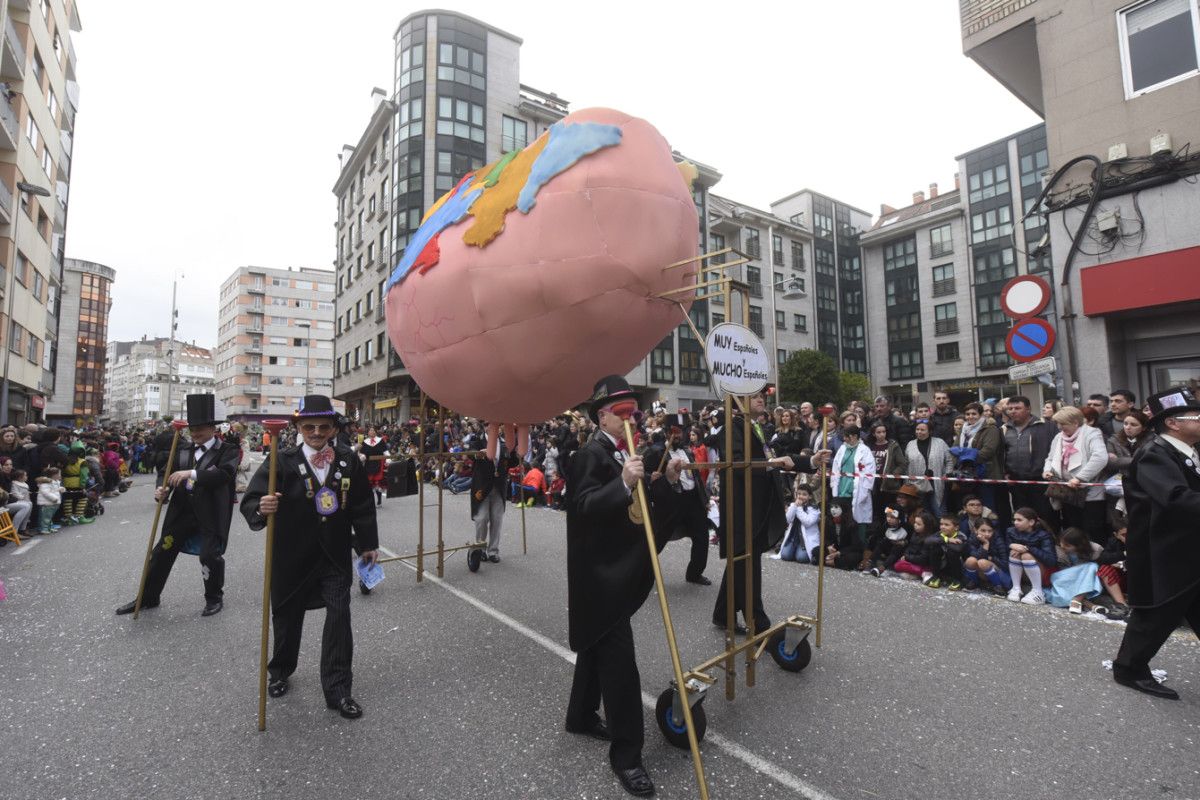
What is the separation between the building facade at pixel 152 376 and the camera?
95.2m

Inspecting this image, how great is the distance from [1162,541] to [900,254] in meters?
43.9

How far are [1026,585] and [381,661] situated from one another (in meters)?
5.84

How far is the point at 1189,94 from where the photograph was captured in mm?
8789

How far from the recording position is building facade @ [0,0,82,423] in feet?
60.1

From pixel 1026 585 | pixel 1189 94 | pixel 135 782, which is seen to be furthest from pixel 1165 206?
pixel 135 782

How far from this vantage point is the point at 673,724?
9.87ft

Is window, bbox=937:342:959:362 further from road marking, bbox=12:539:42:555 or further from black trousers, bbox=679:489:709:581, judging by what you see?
road marking, bbox=12:539:42:555

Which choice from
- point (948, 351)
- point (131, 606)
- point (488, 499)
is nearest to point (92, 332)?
point (131, 606)

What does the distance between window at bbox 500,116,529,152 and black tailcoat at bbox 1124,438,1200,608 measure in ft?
99.6

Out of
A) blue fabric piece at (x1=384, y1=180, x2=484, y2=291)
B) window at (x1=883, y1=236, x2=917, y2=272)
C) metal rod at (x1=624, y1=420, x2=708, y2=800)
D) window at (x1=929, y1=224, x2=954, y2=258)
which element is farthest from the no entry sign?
window at (x1=883, y1=236, x2=917, y2=272)

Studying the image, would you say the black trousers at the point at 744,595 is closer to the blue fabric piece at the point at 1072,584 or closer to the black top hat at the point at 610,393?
the black top hat at the point at 610,393

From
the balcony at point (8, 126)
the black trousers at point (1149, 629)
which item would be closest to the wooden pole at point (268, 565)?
the black trousers at point (1149, 629)

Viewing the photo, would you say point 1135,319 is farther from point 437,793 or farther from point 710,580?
point 437,793

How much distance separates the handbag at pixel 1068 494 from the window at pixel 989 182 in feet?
122
